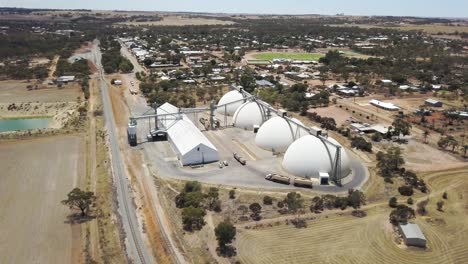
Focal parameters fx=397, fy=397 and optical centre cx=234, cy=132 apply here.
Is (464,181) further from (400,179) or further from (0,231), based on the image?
(0,231)

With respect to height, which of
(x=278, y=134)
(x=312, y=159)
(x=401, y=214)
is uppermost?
(x=278, y=134)

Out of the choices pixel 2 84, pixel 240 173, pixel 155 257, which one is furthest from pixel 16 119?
pixel 155 257

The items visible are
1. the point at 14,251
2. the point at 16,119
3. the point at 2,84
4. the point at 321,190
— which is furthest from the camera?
the point at 2,84

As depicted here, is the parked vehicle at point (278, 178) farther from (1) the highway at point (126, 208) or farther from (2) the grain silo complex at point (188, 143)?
(1) the highway at point (126, 208)

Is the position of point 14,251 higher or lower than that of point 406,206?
lower

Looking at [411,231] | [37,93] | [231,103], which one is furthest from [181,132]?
[37,93]

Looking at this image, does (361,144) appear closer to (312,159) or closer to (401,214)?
(312,159)

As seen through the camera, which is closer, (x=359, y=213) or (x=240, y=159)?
(x=359, y=213)

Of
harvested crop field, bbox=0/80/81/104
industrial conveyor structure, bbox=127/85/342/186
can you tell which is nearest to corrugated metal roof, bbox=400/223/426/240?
industrial conveyor structure, bbox=127/85/342/186
